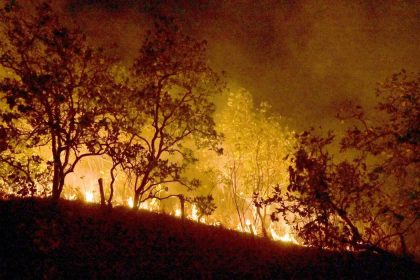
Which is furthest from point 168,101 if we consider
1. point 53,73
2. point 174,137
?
point 53,73

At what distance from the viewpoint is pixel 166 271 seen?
38.0ft

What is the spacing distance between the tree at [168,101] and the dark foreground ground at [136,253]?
9.17 ft

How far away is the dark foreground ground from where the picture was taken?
34.3 ft

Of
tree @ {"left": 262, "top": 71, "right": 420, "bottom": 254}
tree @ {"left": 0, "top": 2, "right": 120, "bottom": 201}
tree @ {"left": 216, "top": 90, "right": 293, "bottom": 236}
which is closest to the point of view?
tree @ {"left": 262, "top": 71, "right": 420, "bottom": 254}

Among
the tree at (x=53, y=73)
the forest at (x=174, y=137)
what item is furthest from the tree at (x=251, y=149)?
the tree at (x=53, y=73)

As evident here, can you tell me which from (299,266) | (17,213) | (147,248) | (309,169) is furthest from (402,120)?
(17,213)

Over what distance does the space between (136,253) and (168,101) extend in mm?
10501

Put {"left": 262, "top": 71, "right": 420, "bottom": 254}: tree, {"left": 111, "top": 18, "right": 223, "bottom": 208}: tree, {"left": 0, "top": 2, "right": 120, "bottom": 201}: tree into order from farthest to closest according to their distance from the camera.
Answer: {"left": 111, "top": 18, "right": 223, "bottom": 208}: tree → {"left": 0, "top": 2, "right": 120, "bottom": 201}: tree → {"left": 262, "top": 71, "right": 420, "bottom": 254}: tree

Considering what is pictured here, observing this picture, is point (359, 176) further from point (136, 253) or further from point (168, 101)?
point (168, 101)

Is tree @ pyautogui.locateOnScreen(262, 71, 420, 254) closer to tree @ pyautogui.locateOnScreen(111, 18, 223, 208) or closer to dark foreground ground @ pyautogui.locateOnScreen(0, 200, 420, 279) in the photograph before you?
dark foreground ground @ pyautogui.locateOnScreen(0, 200, 420, 279)

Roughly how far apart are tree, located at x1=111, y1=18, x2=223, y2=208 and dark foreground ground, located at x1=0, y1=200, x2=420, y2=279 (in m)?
2.79

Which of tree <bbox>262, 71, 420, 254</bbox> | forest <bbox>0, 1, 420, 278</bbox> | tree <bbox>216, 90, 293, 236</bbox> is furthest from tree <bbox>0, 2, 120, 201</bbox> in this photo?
tree <bbox>216, 90, 293, 236</bbox>

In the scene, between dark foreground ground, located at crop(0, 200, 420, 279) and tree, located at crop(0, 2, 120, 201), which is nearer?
dark foreground ground, located at crop(0, 200, 420, 279)

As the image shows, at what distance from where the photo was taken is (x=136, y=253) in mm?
12719
